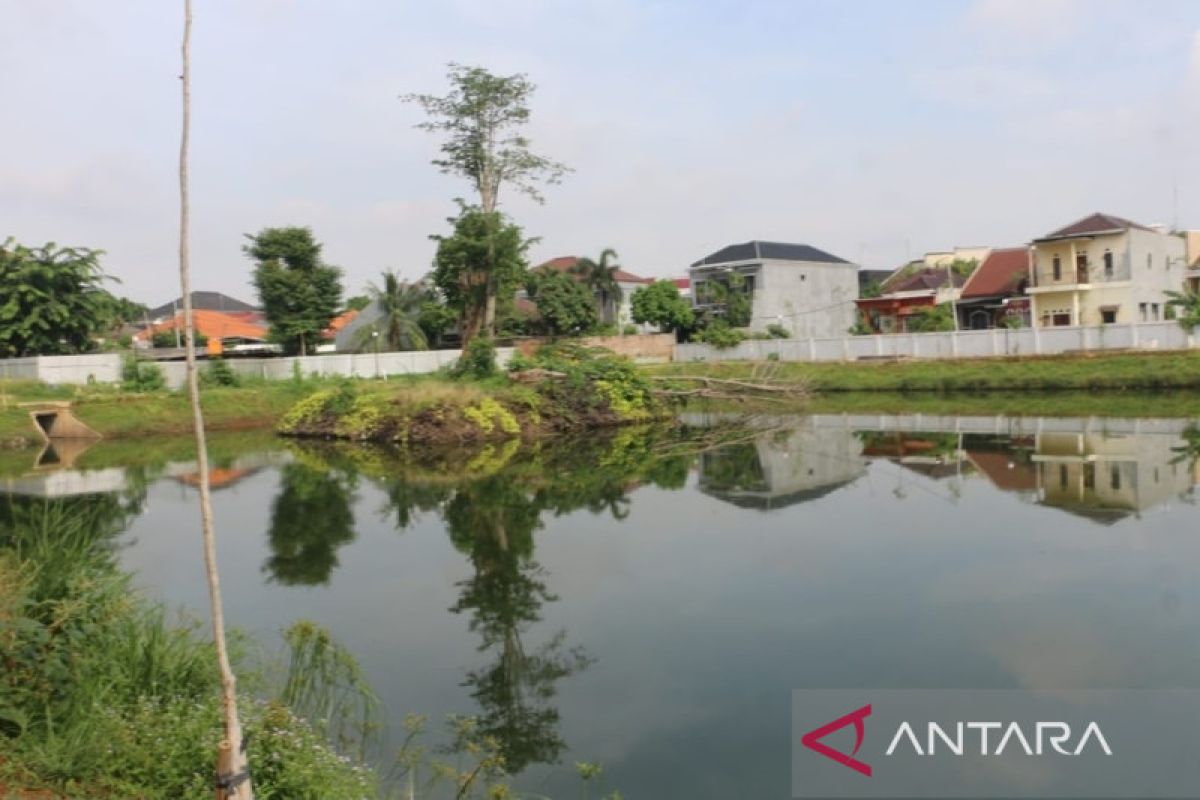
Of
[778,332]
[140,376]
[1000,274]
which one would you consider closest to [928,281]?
[1000,274]

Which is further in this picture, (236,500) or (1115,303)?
(1115,303)

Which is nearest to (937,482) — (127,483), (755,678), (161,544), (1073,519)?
(1073,519)

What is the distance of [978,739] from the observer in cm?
584

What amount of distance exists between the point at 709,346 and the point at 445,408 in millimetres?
18682

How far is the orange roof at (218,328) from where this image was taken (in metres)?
53.5

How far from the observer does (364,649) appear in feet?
26.0

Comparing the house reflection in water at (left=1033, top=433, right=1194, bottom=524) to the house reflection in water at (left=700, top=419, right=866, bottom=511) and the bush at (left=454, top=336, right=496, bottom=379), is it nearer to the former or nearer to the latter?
the house reflection in water at (left=700, top=419, right=866, bottom=511)

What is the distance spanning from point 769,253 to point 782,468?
3072 cm

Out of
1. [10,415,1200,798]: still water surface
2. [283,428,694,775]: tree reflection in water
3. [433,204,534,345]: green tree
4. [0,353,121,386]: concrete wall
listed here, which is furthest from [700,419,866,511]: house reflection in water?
[0,353,121,386]: concrete wall

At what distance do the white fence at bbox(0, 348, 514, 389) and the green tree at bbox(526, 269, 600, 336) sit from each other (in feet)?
13.7

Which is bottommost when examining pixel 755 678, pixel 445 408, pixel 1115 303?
pixel 755 678

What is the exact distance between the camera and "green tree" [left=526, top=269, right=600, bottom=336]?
42.0 m

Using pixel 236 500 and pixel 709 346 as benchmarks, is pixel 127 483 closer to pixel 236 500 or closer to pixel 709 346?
pixel 236 500

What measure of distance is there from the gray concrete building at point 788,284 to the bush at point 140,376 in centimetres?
2536
